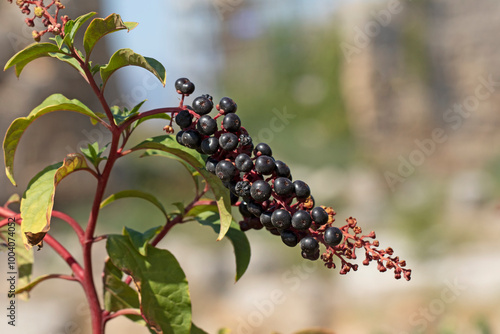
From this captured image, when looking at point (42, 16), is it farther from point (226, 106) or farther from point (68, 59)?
point (226, 106)

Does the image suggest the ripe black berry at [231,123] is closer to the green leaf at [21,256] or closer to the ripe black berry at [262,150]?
the ripe black berry at [262,150]

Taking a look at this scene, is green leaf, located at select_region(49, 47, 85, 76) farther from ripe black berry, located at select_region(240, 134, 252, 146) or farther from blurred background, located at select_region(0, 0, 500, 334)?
blurred background, located at select_region(0, 0, 500, 334)

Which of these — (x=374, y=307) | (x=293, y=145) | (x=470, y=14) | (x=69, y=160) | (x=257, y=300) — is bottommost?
(x=69, y=160)

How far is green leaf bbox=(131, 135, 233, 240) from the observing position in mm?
716

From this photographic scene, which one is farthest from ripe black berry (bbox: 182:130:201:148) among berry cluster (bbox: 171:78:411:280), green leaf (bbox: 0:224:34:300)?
green leaf (bbox: 0:224:34:300)

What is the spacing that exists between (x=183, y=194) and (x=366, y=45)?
9.22 feet

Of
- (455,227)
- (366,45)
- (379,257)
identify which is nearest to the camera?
(379,257)

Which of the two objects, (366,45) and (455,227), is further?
(366,45)

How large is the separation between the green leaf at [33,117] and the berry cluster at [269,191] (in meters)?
0.14

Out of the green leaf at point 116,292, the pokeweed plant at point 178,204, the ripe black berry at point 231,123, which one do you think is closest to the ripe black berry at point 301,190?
the pokeweed plant at point 178,204

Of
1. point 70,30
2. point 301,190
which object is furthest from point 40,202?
point 301,190

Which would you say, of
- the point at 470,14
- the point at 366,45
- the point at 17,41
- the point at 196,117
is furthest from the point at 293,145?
the point at 196,117

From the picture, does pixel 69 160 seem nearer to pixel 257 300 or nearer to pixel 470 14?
pixel 257 300

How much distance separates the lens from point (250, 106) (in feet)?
28.0
